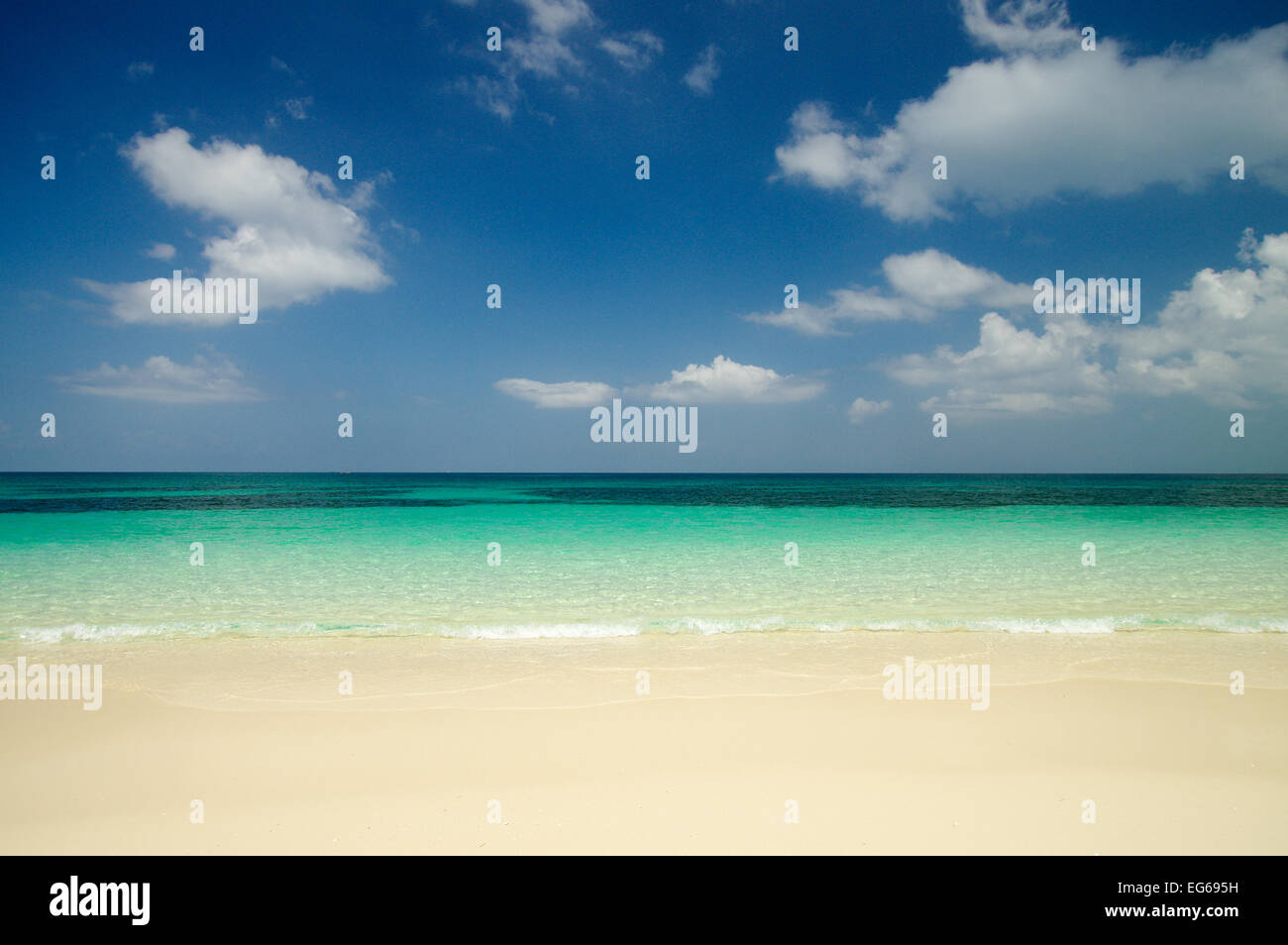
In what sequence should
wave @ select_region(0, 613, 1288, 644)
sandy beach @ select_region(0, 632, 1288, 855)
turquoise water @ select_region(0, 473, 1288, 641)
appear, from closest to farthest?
sandy beach @ select_region(0, 632, 1288, 855), wave @ select_region(0, 613, 1288, 644), turquoise water @ select_region(0, 473, 1288, 641)

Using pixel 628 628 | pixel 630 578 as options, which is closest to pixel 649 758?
pixel 628 628

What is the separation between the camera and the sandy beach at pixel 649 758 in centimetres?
336

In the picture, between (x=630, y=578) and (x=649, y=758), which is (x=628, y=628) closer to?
(x=630, y=578)

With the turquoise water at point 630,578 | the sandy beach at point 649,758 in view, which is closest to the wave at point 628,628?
the turquoise water at point 630,578

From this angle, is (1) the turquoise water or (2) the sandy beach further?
(1) the turquoise water

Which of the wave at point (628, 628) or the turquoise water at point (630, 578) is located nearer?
the wave at point (628, 628)

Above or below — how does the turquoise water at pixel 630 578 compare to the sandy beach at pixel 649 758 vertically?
above

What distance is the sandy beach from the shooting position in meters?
3.36

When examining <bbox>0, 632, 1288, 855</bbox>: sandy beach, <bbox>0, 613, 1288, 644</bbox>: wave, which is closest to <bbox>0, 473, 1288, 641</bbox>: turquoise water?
<bbox>0, 613, 1288, 644</bbox>: wave

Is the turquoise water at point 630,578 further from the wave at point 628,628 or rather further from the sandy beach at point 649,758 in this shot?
the sandy beach at point 649,758

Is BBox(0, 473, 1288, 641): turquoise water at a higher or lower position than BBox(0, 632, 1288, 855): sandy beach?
higher

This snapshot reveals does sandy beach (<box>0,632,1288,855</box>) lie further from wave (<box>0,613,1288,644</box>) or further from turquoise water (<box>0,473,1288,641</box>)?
turquoise water (<box>0,473,1288,641</box>)

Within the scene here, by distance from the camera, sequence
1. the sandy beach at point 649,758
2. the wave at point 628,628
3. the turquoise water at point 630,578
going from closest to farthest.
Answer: the sandy beach at point 649,758
the wave at point 628,628
the turquoise water at point 630,578

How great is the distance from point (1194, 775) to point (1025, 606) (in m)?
5.72
